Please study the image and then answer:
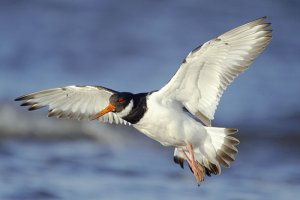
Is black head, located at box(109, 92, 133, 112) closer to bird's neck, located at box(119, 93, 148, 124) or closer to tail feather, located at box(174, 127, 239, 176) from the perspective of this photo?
bird's neck, located at box(119, 93, 148, 124)

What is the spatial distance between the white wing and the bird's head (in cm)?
35

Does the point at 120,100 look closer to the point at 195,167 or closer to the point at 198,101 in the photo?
the point at 198,101

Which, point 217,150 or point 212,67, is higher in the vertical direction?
point 212,67

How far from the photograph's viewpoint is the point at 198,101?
11625 millimetres

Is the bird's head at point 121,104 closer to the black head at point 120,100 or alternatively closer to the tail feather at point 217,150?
the black head at point 120,100

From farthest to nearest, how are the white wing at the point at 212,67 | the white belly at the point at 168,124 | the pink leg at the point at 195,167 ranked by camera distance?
the pink leg at the point at 195,167 → the white belly at the point at 168,124 → the white wing at the point at 212,67

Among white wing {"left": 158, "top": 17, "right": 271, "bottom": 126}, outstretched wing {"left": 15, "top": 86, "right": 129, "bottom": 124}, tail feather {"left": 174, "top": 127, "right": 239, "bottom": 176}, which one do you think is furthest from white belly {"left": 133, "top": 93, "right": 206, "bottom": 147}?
outstretched wing {"left": 15, "top": 86, "right": 129, "bottom": 124}

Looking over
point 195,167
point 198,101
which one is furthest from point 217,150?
point 198,101

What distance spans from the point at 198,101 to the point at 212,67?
0.53 meters

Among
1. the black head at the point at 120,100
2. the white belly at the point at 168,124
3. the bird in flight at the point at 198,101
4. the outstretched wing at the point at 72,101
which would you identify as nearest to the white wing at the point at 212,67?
the bird in flight at the point at 198,101

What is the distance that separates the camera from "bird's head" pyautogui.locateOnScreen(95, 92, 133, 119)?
1124 centimetres

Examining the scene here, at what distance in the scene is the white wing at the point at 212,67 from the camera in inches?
433

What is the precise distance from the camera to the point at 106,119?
41.5 ft

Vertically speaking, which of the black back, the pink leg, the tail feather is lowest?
the pink leg
